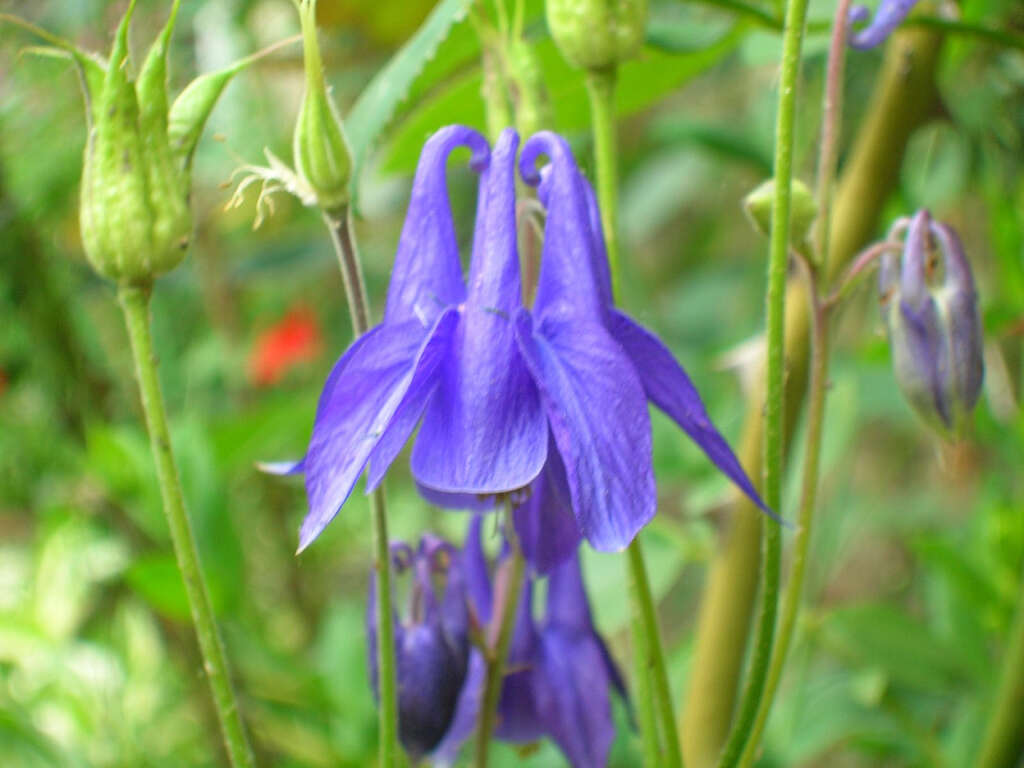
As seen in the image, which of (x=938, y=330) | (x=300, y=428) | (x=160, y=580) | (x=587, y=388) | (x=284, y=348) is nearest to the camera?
(x=587, y=388)

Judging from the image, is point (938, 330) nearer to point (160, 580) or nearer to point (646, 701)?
point (646, 701)

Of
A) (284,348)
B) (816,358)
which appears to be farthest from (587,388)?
(284,348)

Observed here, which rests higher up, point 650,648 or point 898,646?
point 650,648

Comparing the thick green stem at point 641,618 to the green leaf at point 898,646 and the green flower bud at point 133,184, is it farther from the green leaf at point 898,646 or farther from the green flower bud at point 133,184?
the green leaf at point 898,646

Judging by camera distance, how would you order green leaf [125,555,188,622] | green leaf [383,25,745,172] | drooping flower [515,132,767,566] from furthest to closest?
green leaf [125,555,188,622] < green leaf [383,25,745,172] < drooping flower [515,132,767,566]

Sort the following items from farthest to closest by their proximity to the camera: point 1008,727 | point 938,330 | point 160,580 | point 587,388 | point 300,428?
point 300,428 → point 160,580 → point 1008,727 → point 938,330 → point 587,388

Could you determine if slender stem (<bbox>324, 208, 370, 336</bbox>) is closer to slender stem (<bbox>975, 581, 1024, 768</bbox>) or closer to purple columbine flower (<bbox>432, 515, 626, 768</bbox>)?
purple columbine flower (<bbox>432, 515, 626, 768</bbox>)

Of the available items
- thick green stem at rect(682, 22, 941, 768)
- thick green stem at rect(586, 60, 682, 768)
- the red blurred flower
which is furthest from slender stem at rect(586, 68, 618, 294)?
the red blurred flower

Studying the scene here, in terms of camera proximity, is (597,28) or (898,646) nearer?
(597,28)
